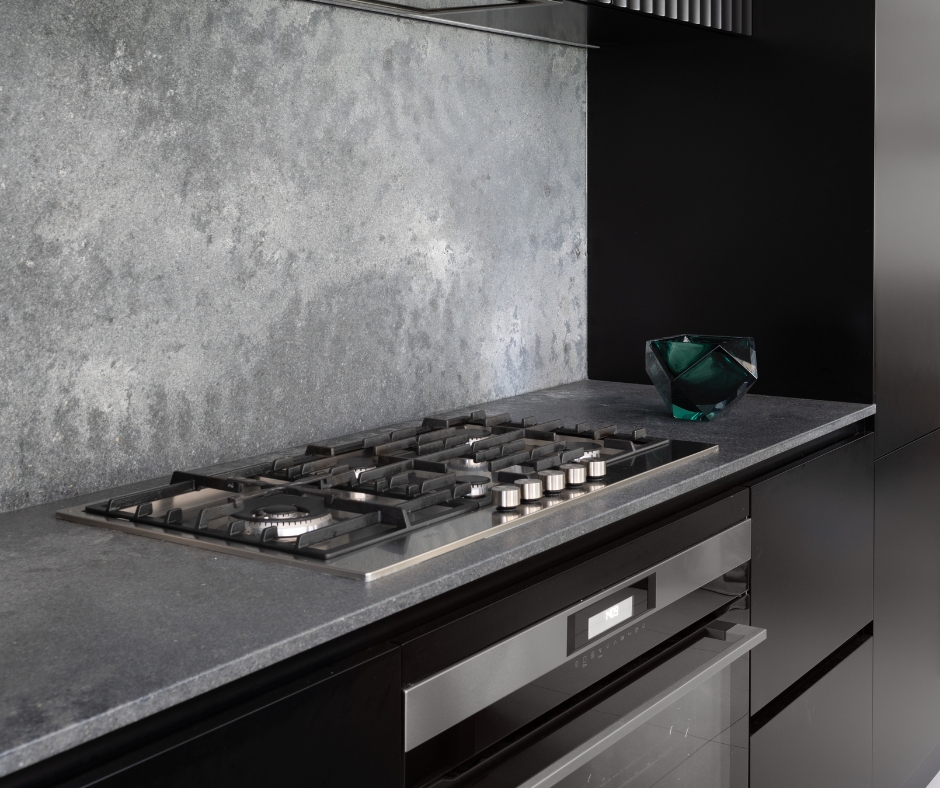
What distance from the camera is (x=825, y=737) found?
236cm

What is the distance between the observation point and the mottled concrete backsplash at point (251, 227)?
5.40ft

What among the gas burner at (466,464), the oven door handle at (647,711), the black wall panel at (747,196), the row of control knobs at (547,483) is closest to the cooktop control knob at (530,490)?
the row of control knobs at (547,483)

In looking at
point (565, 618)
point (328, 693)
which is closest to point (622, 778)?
point (565, 618)

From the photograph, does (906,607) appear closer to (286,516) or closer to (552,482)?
(552,482)

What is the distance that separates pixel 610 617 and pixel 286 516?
0.50m

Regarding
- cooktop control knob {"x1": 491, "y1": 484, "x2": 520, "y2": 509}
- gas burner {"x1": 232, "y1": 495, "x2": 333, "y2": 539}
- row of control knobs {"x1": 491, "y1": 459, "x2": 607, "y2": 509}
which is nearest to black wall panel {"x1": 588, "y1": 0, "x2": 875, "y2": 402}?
row of control knobs {"x1": 491, "y1": 459, "x2": 607, "y2": 509}

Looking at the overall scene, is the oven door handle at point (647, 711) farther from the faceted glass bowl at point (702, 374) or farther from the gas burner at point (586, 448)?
the faceted glass bowl at point (702, 374)

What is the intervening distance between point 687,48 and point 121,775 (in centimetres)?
223

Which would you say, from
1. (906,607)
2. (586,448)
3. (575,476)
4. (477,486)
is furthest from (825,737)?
(477,486)

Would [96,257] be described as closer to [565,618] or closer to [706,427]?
[565,618]

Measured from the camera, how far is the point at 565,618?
4.98 feet

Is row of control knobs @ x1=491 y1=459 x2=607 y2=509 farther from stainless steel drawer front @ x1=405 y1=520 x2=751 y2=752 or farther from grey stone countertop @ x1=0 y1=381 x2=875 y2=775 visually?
stainless steel drawer front @ x1=405 y1=520 x2=751 y2=752

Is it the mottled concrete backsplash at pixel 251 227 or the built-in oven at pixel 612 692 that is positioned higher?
the mottled concrete backsplash at pixel 251 227

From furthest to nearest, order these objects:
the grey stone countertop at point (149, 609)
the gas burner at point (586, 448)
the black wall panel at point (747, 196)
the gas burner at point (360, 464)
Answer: the black wall panel at point (747, 196)
the gas burner at point (586, 448)
the gas burner at point (360, 464)
the grey stone countertop at point (149, 609)
